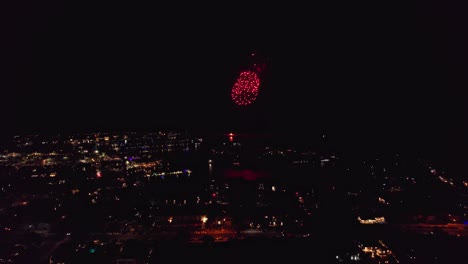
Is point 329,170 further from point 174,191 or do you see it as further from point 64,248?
point 64,248

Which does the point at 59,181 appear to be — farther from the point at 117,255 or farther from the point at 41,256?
the point at 117,255

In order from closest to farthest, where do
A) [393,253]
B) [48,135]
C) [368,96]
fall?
[393,253] → [368,96] → [48,135]

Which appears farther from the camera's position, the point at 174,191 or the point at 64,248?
the point at 174,191

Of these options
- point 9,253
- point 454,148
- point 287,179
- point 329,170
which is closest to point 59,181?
point 9,253

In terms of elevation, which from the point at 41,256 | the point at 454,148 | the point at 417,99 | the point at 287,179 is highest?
the point at 417,99

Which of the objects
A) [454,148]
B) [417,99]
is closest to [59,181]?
[417,99]

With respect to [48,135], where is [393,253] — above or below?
below

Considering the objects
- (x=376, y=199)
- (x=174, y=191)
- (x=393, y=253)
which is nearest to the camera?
(x=393, y=253)
